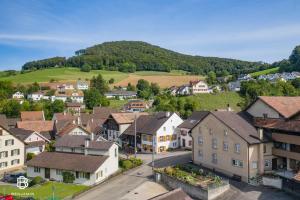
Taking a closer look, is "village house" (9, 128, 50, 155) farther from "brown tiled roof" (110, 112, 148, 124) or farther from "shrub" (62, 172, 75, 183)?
"shrub" (62, 172, 75, 183)

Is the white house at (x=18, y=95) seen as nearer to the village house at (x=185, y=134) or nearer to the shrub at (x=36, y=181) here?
the village house at (x=185, y=134)

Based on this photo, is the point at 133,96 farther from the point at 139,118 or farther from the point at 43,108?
the point at 139,118

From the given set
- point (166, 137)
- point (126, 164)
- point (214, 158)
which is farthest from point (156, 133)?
point (214, 158)

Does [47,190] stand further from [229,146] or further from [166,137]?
[166,137]

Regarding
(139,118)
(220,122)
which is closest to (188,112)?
(139,118)

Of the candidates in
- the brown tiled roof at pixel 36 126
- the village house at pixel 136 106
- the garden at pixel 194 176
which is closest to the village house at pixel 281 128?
the garden at pixel 194 176

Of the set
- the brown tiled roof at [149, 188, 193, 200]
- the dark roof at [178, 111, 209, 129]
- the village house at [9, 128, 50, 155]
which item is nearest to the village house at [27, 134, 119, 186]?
the village house at [9, 128, 50, 155]
